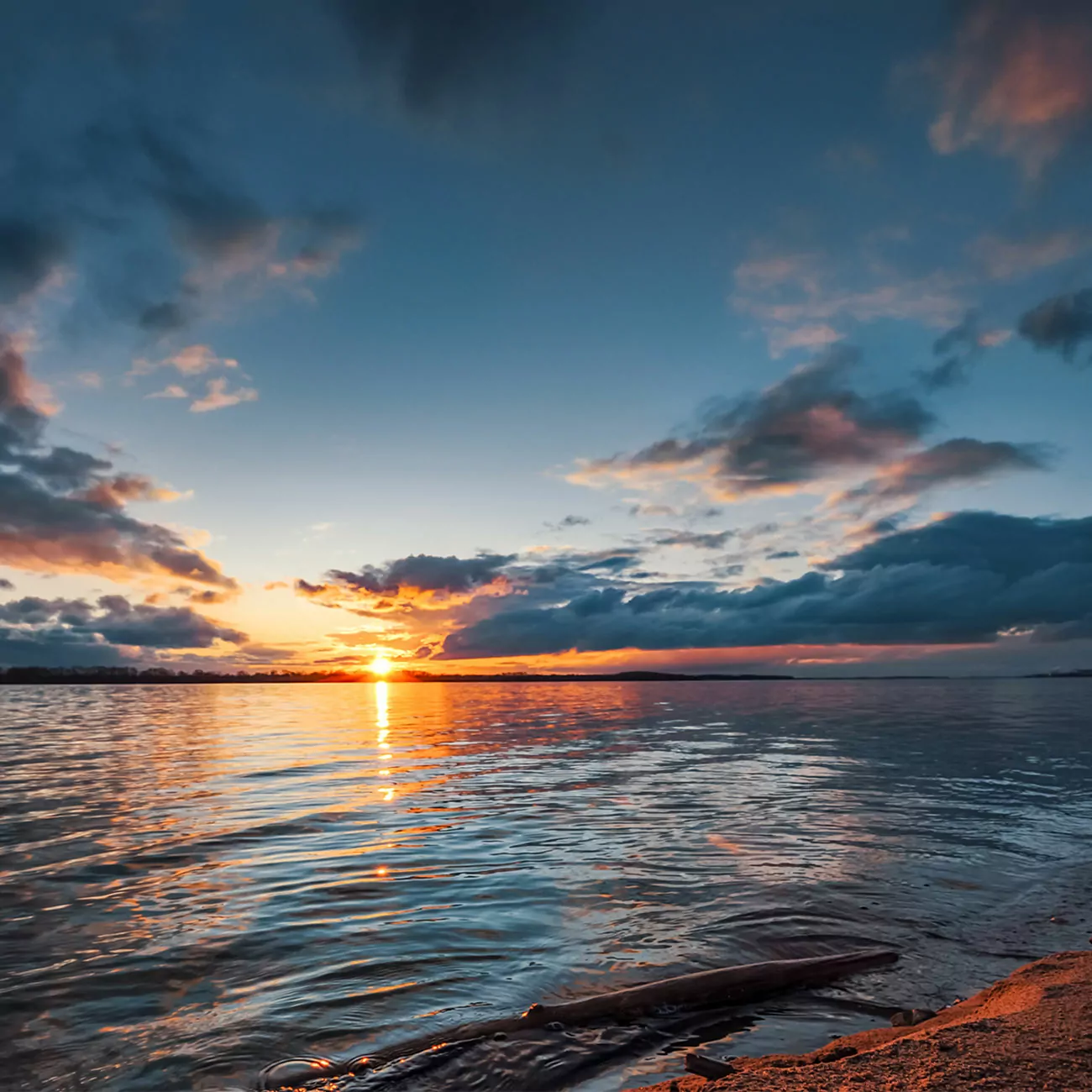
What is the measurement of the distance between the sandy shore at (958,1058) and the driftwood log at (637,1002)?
161 cm

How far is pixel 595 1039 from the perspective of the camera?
26.2 feet

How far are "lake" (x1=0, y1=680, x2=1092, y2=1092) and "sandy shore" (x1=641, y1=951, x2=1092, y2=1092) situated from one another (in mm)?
925

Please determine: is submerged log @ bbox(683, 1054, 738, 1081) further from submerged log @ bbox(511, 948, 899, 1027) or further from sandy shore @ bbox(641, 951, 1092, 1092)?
submerged log @ bbox(511, 948, 899, 1027)

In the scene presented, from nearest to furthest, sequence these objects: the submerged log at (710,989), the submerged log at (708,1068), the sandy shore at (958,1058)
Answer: the sandy shore at (958,1058) → the submerged log at (708,1068) → the submerged log at (710,989)

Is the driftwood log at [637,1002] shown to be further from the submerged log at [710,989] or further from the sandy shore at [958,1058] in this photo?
the sandy shore at [958,1058]

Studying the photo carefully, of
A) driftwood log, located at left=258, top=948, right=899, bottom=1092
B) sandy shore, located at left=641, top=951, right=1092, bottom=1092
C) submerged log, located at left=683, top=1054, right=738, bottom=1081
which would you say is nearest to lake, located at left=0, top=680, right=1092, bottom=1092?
driftwood log, located at left=258, top=948, right=899, bottom=1092

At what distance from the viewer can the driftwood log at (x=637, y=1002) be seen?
756 centimetres

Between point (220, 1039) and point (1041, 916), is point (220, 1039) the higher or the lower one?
the higher one

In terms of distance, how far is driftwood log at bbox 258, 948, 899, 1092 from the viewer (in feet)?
24.8

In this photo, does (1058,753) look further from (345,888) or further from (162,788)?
(162,788)

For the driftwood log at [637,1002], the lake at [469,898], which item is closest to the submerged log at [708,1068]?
the lake at [469,898]

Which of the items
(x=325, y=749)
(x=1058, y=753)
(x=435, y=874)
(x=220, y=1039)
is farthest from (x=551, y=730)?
(x=220, y=1039)

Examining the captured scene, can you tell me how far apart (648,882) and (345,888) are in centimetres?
598

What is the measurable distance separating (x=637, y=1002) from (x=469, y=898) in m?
5.78
